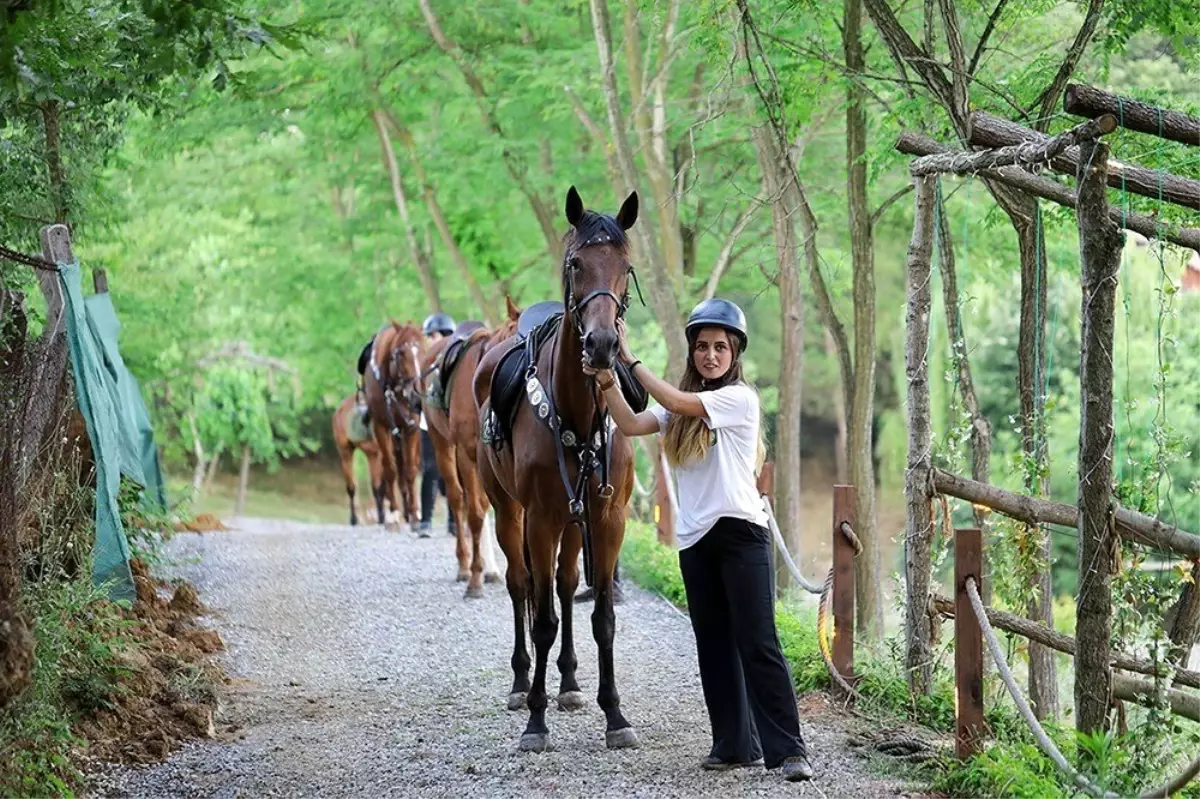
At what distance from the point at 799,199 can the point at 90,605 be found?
6609mm

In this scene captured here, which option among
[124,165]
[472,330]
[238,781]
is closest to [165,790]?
[238,781]

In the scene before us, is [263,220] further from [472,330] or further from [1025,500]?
[1025,500]

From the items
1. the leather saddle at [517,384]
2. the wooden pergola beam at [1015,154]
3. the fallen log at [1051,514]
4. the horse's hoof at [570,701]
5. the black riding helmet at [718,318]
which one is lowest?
the horse's hoof at [570,701]

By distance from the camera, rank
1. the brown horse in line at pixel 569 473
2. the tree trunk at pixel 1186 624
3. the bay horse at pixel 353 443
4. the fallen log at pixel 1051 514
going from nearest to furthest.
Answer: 1. the fallen log at pixel 1051 514
2. the tree trunk at pixel 1186 624
3. the brown horse in line at pixel 569 473
4. the bay horse at pixel 353 443

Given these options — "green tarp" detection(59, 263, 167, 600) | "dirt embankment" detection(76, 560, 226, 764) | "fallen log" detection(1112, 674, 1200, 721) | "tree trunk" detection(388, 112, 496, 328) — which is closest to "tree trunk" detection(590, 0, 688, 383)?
"green tarp" detection(59, 263, 167, 600)

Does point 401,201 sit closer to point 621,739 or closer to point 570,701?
point 570,701

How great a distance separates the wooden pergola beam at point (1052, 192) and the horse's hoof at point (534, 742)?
3.55m

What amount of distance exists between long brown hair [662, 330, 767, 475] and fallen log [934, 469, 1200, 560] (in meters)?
1.29

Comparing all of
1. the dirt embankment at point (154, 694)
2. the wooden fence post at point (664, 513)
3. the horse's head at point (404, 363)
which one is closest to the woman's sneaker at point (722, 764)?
the dirt embankment at point (154, 694)

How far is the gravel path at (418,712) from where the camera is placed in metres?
7.09

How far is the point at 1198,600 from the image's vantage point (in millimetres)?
7055

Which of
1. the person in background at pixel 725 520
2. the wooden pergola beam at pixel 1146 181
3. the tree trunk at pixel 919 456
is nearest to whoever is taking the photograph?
the wooden pergola beam at pixel 1146 181

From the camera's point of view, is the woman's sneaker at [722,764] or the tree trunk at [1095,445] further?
the woman's sneaker at [722,764]

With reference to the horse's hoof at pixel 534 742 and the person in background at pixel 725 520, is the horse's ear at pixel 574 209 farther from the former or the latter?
the horse's hoof at pixel 534 742
